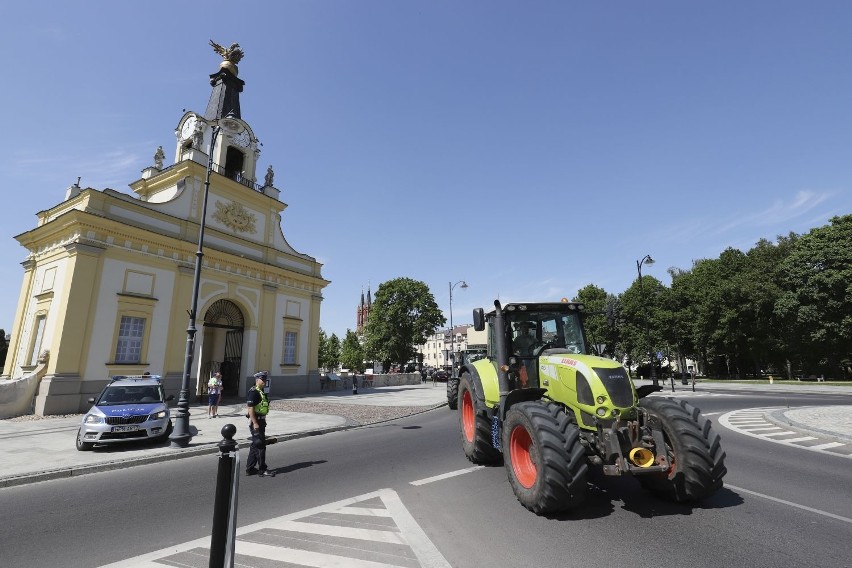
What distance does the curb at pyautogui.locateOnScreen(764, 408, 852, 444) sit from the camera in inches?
405

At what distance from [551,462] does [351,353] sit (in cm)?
7779

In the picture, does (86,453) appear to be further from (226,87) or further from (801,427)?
(226,87)

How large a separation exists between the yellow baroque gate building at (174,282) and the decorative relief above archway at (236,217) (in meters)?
0.07

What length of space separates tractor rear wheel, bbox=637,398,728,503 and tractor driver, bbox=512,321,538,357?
2262 millimetres

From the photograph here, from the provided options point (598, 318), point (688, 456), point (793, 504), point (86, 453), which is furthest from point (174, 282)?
point (598, 318)

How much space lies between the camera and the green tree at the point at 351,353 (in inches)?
3056

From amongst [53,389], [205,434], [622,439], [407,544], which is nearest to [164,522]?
[407,544]

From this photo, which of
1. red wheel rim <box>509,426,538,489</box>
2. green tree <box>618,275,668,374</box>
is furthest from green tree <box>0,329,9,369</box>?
green tree <box>618,275,668,374</box>

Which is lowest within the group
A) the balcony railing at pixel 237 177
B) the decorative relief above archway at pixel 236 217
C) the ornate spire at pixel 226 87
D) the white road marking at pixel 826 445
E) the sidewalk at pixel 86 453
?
the white road marking at pixel 826 445

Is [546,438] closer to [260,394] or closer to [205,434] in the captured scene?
[260,394]

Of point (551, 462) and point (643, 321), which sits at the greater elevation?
point (643, 321)

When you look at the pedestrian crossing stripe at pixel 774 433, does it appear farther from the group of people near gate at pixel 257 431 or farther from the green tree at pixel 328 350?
the green tree at pixel 328 350

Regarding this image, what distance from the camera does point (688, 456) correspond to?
4809 millimetres

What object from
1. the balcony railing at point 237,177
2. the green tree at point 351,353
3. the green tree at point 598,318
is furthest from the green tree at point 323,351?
the balcony railing at point 237,177
